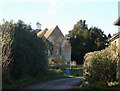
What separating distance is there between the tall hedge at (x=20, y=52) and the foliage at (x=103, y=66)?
660 cm

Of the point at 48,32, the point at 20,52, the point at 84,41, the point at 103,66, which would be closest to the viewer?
the point at 103,66

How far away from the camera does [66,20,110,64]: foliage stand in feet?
242

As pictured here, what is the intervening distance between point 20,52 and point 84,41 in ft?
151

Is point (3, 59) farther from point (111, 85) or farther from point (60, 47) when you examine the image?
point (60, 47)

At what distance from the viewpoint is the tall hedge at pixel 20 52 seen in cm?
2717

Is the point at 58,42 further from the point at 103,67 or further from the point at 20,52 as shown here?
the point at 103,67

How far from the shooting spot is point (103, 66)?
86.1 ft

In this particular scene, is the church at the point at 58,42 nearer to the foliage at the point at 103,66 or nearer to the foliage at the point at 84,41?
the foliage at the point at 84,41

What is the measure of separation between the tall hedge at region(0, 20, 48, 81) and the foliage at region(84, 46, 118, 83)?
21.6ft

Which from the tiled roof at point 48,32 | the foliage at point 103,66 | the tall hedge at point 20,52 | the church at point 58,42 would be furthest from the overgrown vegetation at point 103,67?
the church at point 58,42

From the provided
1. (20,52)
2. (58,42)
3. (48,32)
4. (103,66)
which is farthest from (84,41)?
(103,66)

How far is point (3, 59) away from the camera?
25.7m

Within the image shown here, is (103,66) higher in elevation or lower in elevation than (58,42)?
lower

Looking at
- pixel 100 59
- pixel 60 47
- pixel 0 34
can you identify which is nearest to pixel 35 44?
pixel 0 34
